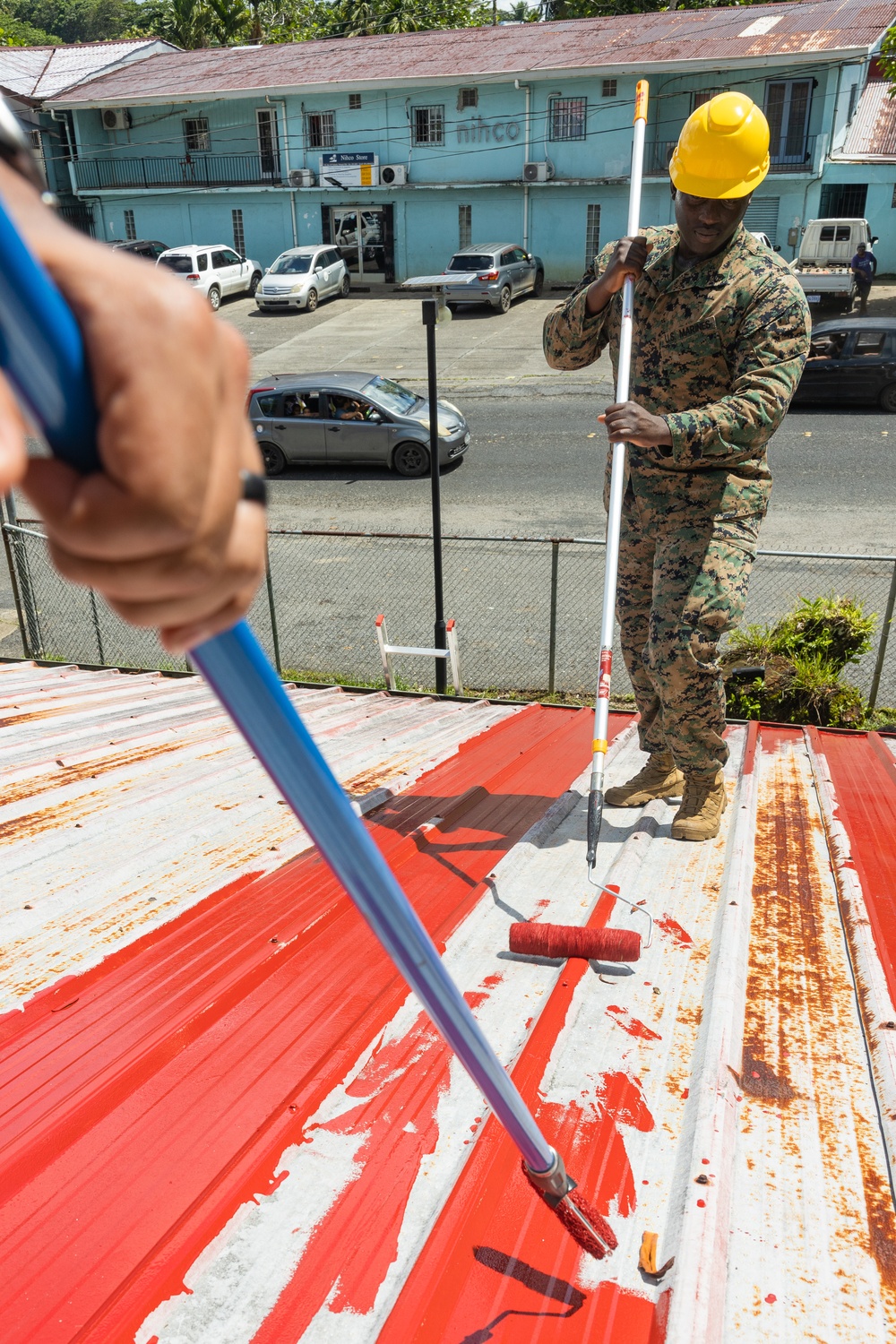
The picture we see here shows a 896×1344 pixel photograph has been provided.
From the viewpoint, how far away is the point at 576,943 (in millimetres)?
2525

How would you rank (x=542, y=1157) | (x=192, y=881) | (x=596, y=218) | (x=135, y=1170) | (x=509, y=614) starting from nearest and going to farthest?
(x=542, y=1157) < (x=135, y=1170) < (x=192, y=881) < (x=509, y=614) < (x=596, y=218)

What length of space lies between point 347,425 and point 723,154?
13.2 meters

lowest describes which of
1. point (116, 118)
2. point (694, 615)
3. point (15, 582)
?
point (15, 582)

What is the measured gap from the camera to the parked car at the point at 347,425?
1599 cm

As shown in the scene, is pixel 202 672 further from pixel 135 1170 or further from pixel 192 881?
pixel 192 881

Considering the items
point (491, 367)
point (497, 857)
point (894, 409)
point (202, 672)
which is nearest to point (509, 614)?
point (497, 857)

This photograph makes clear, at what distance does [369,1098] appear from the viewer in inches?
77.9

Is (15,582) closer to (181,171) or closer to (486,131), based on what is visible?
(486,131)

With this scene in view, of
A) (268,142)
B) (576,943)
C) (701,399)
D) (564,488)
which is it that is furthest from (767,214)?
(576,943)

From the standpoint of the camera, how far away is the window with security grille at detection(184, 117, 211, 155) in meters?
34.1

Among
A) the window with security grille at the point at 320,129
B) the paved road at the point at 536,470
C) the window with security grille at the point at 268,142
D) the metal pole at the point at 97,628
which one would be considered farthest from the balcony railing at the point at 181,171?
the metal pole at the point at 97,628

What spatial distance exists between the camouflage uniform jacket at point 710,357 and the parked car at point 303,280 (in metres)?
26.9

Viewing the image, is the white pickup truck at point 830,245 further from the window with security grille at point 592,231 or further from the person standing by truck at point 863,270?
the window with security grille at point 592,231

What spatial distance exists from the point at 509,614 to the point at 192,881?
25.8ft
